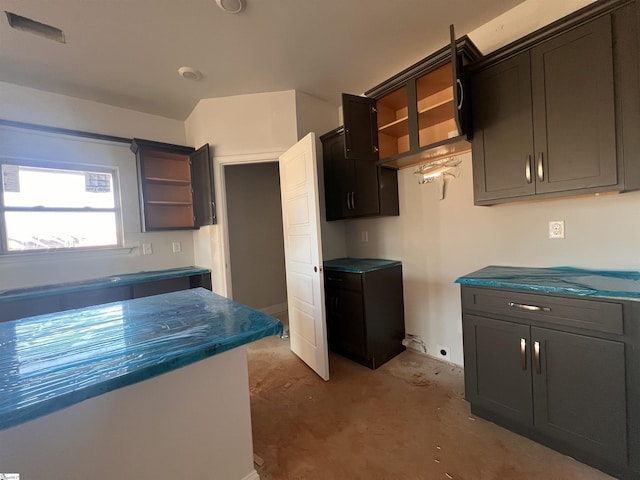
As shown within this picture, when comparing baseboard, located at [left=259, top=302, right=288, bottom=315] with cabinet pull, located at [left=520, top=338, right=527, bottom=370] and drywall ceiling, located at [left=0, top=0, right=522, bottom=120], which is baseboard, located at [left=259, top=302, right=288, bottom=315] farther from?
cabinet pull, located at [left=520, top=338, right=527, bottom=370]

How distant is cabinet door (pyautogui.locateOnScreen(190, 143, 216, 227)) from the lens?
307 cm

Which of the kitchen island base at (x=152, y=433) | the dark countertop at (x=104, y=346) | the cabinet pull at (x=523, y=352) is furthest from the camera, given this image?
the cabinet pull at (x=523, y=352)

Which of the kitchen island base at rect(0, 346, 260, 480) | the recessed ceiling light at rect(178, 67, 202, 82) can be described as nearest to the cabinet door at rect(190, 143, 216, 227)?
the recessed ceiling light at rect(178, 67, 202, 82)

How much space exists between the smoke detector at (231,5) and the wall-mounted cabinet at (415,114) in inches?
37.1

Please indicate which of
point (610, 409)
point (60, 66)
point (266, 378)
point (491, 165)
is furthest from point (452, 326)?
point (60, 66)

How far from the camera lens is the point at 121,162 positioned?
315cm

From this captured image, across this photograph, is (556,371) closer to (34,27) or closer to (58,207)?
(34,27)

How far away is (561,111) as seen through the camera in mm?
1594

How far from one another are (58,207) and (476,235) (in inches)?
161

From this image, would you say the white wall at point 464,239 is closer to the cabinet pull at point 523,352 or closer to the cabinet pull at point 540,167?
the cabinet pull at point 540,167

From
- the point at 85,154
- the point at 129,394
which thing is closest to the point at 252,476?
the point at 129,394

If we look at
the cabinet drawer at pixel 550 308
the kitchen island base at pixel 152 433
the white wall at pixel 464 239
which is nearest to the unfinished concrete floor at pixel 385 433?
the kitchen island base at pixel 152 433

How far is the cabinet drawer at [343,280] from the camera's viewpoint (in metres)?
2.51

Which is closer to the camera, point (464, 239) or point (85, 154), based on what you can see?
point (464, 239)
